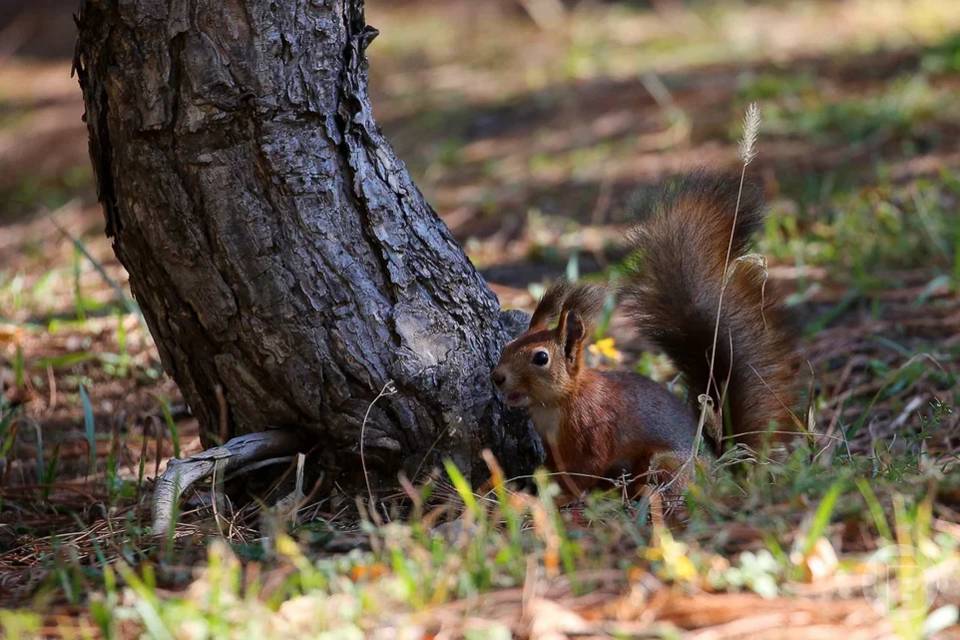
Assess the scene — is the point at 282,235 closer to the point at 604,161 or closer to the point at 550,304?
the point at 550,304

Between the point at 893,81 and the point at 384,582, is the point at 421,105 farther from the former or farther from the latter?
the point at 384,582

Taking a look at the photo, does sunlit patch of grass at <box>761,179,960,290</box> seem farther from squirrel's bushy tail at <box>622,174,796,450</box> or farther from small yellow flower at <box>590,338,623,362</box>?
squirrel's bushy tail at <box>622,174,796,450</box>

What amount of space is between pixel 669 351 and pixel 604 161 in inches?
131

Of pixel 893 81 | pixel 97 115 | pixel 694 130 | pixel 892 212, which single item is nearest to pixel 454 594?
pixel 97 115

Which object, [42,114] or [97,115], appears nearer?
[97,115]

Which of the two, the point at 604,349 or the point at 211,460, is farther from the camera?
the point at 604,349

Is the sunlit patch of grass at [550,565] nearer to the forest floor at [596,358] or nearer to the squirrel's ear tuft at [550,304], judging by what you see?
the forest floor at [596,358]

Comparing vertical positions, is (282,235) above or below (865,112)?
below

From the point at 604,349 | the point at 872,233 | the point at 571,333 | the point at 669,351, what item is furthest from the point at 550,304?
the point at 872,233

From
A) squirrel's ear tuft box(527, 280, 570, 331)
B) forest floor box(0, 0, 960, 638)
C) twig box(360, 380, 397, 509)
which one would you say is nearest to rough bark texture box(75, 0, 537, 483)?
twig box(360, 380, 397, 509)

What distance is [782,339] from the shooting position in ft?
9.57

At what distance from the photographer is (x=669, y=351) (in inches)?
114

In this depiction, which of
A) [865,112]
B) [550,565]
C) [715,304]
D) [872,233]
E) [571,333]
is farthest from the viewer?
[865,112]

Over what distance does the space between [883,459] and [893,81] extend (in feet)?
15.2
